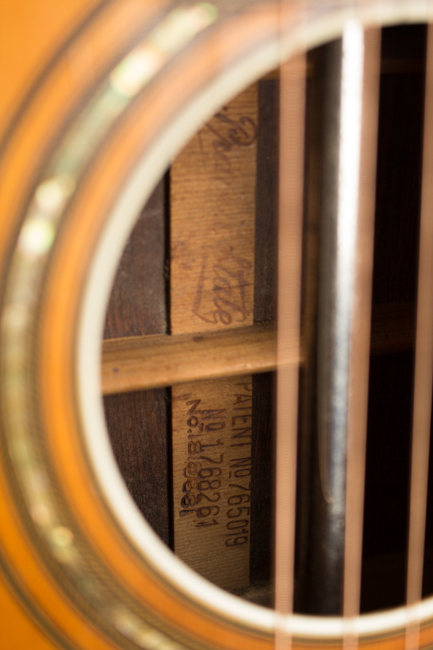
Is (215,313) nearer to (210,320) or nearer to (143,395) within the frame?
(210,320)

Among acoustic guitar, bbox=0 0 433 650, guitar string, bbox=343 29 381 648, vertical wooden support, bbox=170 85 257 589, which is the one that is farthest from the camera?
vertical wooden support, bbox=170 85 257 589

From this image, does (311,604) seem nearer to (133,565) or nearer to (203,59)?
(133,565)

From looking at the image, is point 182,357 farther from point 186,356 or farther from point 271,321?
point 271,321

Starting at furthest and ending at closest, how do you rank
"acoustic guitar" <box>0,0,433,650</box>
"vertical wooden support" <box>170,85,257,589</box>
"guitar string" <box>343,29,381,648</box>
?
"vertical wooden support" <box>170,85,257,589</box>, "guitar string" <box>343,29,381,648</box>, "acoustic guitar" <box>0,0,433,650</box>

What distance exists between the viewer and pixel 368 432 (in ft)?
2.85

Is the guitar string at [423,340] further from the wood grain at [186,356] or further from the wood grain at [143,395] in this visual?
the wood grain at [143,395]

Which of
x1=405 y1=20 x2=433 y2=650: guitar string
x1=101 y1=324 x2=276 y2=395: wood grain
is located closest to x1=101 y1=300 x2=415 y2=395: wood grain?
x1=101 y1=324 x2=276 y2=395: wood grain

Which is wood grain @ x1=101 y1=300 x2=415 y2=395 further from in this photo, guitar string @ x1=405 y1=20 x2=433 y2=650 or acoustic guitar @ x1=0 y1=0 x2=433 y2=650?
guitar string @ x1=405 y1=20 x2=433 y2=650

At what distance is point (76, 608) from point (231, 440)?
0.31m

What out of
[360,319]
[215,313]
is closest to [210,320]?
[215,313]

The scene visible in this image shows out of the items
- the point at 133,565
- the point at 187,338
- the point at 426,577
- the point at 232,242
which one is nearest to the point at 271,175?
the point at 232,242

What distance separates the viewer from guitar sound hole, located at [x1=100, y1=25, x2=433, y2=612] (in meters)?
0.69

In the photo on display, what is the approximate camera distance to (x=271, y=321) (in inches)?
29.4

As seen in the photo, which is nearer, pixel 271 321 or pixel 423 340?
pixel 423 340
